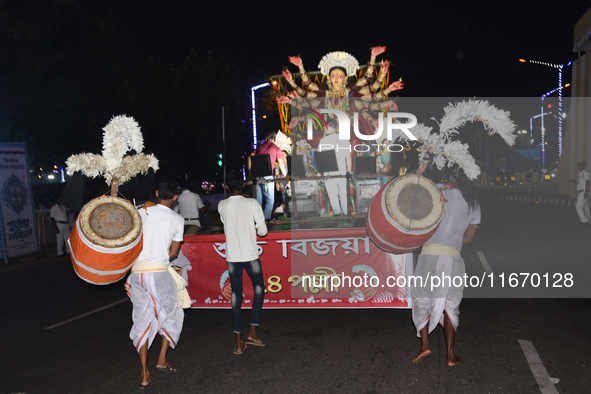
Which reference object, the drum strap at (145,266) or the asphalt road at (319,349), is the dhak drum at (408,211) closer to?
the asphalt road at (319,349)

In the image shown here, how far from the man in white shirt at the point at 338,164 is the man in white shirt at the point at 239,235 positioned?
396cm

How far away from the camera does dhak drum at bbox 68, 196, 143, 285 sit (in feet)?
12.5

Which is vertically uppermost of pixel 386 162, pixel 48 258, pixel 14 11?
pixel 14 11

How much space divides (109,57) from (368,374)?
1852 cm

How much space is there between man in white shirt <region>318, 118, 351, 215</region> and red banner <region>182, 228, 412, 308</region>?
10.1 feet

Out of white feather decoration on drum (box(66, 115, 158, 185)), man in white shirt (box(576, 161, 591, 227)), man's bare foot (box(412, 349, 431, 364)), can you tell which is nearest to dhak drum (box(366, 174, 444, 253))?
man's bare foot (box(412, 349, 431, 364))

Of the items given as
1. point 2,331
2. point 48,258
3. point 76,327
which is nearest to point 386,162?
point 76,327

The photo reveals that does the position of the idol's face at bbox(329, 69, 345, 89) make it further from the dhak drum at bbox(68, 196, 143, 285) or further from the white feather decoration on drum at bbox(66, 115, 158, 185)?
the dhak drum at bbox(68, 196, 143, 285)

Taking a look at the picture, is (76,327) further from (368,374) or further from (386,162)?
(386,162)

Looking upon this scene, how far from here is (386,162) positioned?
1042 cm

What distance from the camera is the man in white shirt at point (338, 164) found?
344 inches

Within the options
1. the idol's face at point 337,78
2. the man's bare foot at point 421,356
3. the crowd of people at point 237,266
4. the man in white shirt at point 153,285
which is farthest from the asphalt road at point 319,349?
the idol's face at point 337,78

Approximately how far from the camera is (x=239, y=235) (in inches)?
185

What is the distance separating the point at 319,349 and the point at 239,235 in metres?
1.48
